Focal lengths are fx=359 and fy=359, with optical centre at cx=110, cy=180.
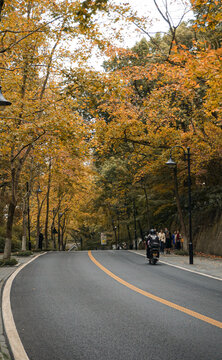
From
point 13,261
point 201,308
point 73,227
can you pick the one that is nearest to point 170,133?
point 13,261

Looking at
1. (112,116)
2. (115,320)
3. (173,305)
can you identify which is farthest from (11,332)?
(112,116)

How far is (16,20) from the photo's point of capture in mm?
14961

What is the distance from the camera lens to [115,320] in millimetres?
6469

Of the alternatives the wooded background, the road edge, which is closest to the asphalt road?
the road edge

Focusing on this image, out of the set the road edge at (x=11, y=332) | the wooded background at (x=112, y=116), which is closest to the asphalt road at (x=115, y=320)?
the road edge at (x=11, y=332)

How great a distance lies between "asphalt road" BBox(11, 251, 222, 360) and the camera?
486 centimetres

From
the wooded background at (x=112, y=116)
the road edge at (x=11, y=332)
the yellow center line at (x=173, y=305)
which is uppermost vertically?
the wooded background at (x=112, y=116)

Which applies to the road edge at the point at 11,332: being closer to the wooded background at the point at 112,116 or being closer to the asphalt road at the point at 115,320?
the asphalt road at the point at 115,320

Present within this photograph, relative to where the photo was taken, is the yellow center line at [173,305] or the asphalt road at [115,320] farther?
the yellow center line at [173,305]

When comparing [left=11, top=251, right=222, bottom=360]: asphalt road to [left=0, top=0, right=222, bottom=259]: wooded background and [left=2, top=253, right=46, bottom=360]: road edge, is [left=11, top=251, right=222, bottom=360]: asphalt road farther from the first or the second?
[left=0, top=0, right=222, bottom=259]: wooded background

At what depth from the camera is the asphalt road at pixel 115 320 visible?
4859mm

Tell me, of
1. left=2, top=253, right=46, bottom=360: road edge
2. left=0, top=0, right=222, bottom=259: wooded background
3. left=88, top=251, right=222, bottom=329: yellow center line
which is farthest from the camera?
left=0, top=0, right=222, bottom=259: wooded background

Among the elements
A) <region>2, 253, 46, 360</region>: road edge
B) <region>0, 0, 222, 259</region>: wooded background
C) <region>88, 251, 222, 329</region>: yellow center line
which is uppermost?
<region>0, 0, 222, 259</region>: wooded background

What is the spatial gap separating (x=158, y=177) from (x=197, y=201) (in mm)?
4190
